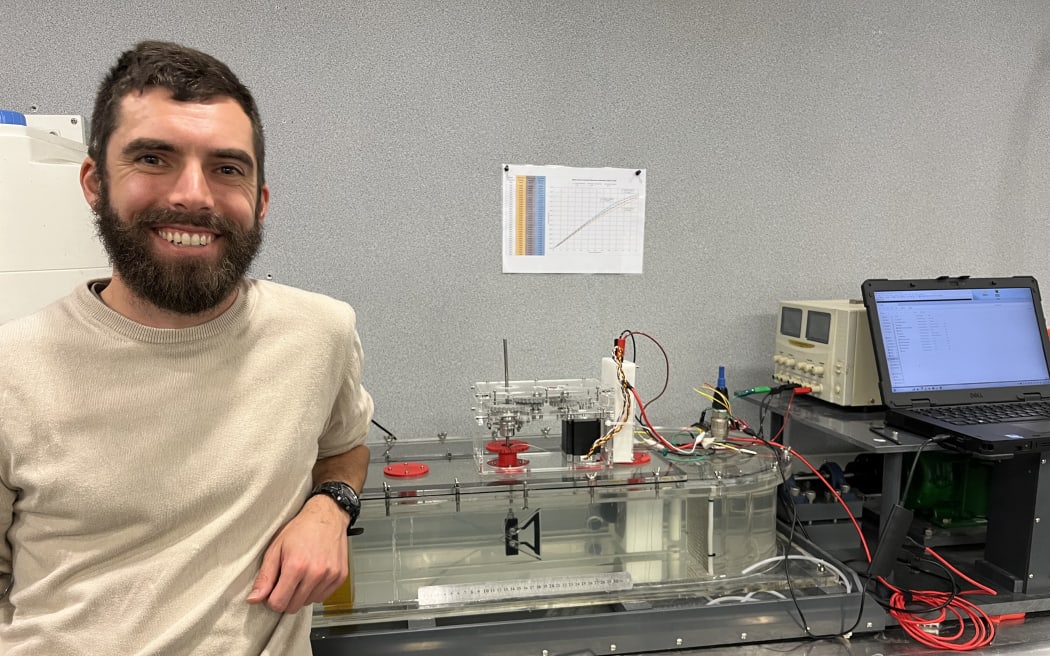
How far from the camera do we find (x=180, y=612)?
2.69 ft

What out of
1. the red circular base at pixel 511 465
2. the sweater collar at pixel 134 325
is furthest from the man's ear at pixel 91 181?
the red circular base at pixel 511 465

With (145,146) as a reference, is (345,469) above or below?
below

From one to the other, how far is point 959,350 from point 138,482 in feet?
5.55

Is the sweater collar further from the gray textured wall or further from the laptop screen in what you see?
the laptop screen

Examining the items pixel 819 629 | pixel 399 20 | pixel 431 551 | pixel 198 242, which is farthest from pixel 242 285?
pixel 819 629

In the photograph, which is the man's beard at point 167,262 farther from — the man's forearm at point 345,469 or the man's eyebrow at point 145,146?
the man's forearm at point 345,469

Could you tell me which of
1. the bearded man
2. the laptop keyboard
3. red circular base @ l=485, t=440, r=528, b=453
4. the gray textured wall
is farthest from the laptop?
the bearded man

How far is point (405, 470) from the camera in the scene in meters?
1.27

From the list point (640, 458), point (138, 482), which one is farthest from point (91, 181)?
point (640, 458)

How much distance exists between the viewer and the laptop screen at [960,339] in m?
1.44

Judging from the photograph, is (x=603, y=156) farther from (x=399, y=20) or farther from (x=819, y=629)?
(x=819, y=629)

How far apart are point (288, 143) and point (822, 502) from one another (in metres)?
Answer: 1.59

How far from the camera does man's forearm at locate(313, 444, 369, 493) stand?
3.41ft

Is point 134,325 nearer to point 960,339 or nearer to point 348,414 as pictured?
point 348,414
